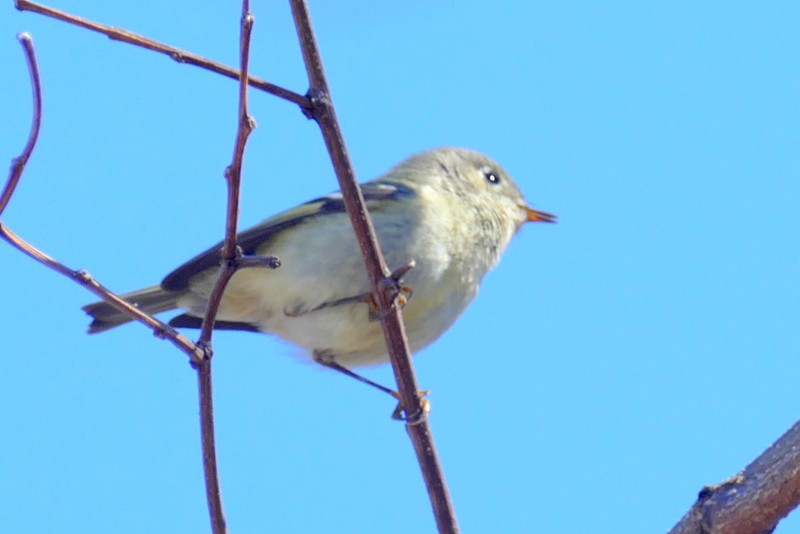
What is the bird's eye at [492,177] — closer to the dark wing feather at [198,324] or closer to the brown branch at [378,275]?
the dark wing feather at [198,324]

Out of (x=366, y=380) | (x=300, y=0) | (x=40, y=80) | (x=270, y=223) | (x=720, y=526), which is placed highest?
(x=270, y=223)

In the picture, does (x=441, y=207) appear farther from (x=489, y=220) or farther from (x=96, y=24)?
(x=96, y=24)

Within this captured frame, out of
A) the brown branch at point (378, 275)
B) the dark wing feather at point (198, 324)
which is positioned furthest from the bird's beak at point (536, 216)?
the brown branch at point (378, 275)

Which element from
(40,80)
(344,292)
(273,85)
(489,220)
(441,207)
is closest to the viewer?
(40,80)

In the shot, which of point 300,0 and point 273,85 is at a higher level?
point 300,0

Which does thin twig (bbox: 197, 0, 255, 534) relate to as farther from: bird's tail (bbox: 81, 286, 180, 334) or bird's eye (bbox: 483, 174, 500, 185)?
bird's eye (bbox: 483, 174, 500, 185)

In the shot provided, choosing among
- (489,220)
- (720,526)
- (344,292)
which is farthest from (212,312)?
(489,220)
